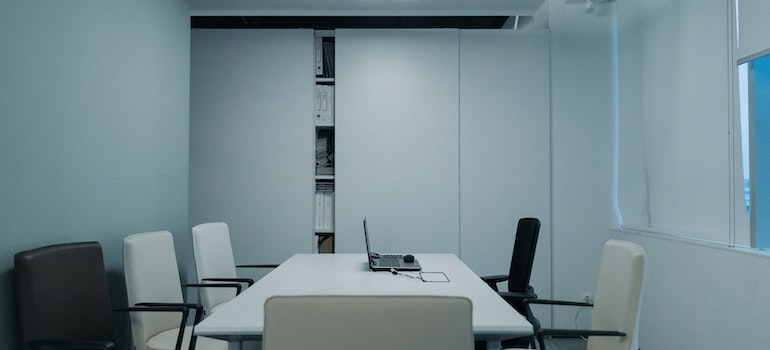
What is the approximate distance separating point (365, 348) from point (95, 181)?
7.25 feet

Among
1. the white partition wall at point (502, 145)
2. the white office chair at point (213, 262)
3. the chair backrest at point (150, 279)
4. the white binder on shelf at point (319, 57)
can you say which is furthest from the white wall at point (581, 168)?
the chair backrest at point (150, 279)

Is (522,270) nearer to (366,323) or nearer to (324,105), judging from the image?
(366,323)

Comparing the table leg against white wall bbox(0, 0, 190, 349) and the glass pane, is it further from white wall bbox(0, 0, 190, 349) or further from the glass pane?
white wall bbox(0, 0, 190, 349)

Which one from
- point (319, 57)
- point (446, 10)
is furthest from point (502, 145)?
point (319, 57)

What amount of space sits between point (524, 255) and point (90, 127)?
2589 millimetres

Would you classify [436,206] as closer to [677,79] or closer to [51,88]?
[677,79]

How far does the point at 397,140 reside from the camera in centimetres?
480

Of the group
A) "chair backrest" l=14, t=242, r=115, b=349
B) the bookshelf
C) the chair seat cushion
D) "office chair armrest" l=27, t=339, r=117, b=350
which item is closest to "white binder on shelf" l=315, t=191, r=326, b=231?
the bookshelf

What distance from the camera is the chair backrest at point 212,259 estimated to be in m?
→ 3.18

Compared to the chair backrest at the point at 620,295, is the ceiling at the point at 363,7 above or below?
above

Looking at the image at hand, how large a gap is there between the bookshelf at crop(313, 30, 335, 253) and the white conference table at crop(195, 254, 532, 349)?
109 cm

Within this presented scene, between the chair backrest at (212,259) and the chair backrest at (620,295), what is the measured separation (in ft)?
7.26

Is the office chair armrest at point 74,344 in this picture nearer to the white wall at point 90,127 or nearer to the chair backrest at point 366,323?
the white wall at point 90,127

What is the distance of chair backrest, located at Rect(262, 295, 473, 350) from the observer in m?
1.25
